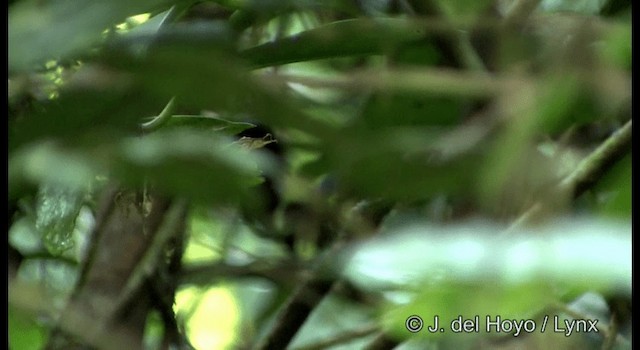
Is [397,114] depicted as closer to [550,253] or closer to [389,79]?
[389,79]

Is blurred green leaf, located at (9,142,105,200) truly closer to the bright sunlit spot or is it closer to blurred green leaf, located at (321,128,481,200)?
blurred green leaf, located at (321,128,481,200)

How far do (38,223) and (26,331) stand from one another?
0.15m

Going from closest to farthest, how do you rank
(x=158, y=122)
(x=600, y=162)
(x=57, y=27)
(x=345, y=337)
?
(x=57, y=27) < (x=158, y=122) < (x=600, y=162) < (x=345, y=337)

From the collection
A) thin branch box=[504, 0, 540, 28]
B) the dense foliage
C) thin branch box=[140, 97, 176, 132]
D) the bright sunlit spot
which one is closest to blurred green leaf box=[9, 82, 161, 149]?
the dense foliage

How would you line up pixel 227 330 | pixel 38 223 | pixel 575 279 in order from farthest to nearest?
1. pixel 227 330
2. pixel 38 223
3. pixel 575 279

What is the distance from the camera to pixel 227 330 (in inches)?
45.5

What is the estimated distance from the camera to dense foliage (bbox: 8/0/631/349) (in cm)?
28

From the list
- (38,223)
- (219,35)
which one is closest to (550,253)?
(219,35)

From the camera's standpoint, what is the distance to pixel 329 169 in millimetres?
669

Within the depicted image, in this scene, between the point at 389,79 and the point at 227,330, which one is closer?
the point at 389,79

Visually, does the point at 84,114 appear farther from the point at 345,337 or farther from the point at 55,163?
the point at 345,337

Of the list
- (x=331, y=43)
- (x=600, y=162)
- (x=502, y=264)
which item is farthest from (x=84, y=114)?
(x=600, y=162)

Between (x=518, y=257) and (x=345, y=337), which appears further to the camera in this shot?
(x=345, y=337)

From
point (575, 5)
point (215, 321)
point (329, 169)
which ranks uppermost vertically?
point (575, 5)
